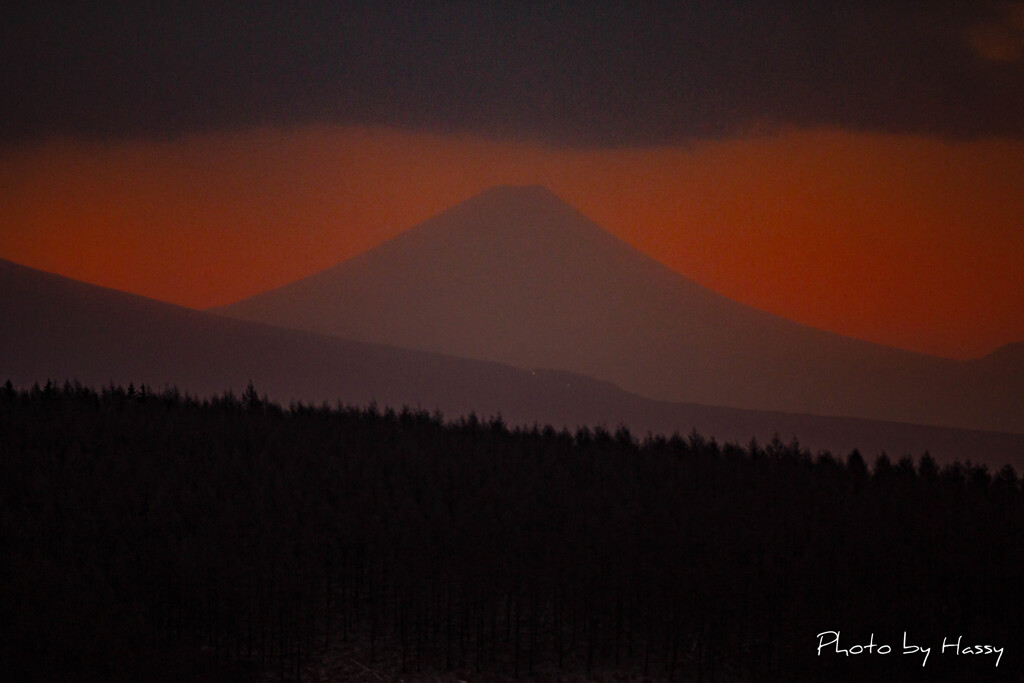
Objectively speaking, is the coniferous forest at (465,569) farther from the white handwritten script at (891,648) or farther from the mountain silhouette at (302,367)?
the mountain silhouette at (302,367)

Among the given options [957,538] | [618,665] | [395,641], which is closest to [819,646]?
[618,665]

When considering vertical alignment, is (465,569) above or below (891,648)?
above

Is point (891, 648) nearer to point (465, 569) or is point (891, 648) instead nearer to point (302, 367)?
point (465, 569)

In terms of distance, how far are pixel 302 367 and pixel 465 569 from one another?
63.8 metres

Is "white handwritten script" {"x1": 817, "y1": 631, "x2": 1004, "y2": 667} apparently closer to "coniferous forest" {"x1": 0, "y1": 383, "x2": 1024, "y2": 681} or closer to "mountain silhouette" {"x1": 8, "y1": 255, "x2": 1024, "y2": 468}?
"coniferous forest" {"x1": 0, "y1": 383, "x2": 1024, "y2": 681}

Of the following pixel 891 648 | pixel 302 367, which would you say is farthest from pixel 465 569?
pixel 302 367

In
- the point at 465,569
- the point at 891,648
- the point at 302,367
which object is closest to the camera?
the point at 891,648

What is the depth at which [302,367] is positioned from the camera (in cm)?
7800

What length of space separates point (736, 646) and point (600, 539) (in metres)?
2.59

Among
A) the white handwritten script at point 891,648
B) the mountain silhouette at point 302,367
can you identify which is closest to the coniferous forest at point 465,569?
the white handwritten script at point 891,648

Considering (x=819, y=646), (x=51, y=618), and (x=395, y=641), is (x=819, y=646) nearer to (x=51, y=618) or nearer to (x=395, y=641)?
(x=395, y=641)

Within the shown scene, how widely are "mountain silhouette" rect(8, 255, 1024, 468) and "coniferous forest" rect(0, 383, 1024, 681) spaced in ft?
134

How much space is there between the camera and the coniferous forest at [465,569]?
14.5m

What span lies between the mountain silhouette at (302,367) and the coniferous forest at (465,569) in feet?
134
